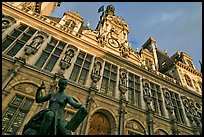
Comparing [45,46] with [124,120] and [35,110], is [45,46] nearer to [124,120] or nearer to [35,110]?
[35,110]

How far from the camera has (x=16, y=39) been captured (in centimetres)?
1205

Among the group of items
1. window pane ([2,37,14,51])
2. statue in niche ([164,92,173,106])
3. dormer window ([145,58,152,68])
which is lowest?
window pane ([2,37,14,51])

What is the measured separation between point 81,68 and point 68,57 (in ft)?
4.46

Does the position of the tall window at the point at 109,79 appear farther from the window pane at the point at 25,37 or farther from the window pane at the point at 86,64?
the window pane at the point at 25,37

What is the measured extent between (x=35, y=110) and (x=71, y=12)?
536 inches

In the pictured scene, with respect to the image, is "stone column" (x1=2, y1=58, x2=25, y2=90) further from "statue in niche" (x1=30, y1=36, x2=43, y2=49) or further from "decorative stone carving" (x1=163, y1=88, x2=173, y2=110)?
"decorative stone carving" (x1=163, y1=88, x2=173, y2=110)

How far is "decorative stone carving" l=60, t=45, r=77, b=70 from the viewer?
40.4 feet

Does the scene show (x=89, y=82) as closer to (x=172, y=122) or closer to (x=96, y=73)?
(x=96, y=73)

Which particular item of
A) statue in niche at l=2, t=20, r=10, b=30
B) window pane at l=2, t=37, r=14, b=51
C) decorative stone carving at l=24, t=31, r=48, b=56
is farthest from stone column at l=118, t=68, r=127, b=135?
Result: statue in niche at l=2, t=20, r=10, b=30

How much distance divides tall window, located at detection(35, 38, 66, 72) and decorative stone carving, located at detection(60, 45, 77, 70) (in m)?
0.54

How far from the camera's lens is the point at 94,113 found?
11.3 metres

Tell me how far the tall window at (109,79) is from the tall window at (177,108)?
646 centimetres

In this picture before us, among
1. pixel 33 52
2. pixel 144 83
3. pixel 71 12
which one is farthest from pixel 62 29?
pixel 144 83

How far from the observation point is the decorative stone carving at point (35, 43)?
38.3 feet
